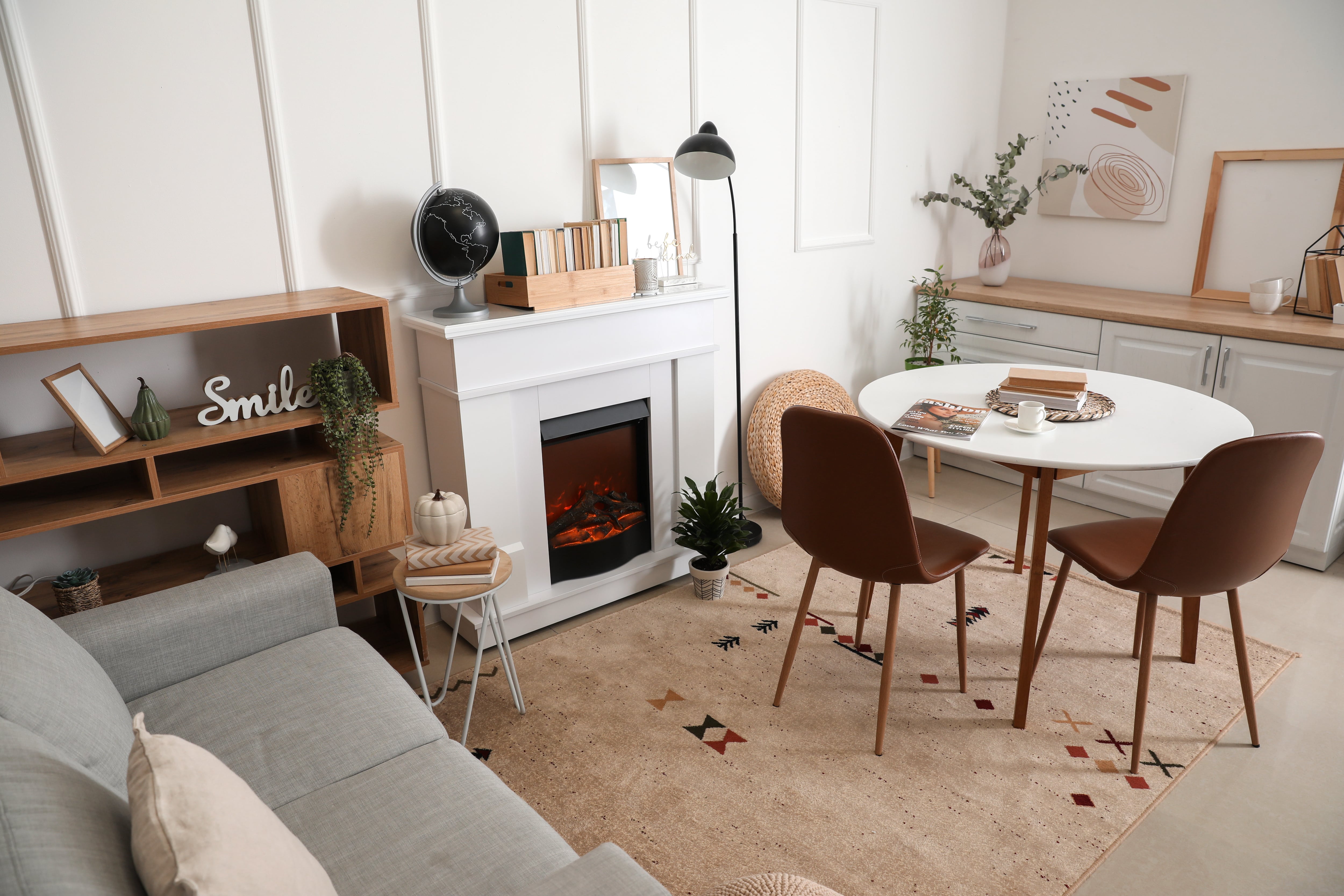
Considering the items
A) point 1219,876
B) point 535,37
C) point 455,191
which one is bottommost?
point 1219,876

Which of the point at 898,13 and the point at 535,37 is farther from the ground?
the point at 898,13

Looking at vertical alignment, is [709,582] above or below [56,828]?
below

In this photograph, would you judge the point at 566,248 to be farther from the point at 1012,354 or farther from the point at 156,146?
the point at 1012,354

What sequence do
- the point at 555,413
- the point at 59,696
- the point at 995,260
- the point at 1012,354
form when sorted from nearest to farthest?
the point at 59,696, the point at 555,413, the point at 1012,354, the point at 995,260

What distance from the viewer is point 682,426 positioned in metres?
3.21

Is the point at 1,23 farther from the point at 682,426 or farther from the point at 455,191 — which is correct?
the point at 682,426

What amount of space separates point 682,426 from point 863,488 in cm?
114

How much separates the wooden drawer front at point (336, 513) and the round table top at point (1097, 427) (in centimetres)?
138

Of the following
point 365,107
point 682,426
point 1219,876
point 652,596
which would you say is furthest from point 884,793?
point 365,107

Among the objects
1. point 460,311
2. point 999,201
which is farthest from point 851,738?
point 999,201

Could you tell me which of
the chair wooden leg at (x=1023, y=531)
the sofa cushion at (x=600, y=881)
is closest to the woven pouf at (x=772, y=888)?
the sofa cushion at (x=600, y=881)

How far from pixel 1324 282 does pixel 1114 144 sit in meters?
1.17

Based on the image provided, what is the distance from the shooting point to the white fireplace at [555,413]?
2.66m

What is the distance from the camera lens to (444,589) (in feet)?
7.29
